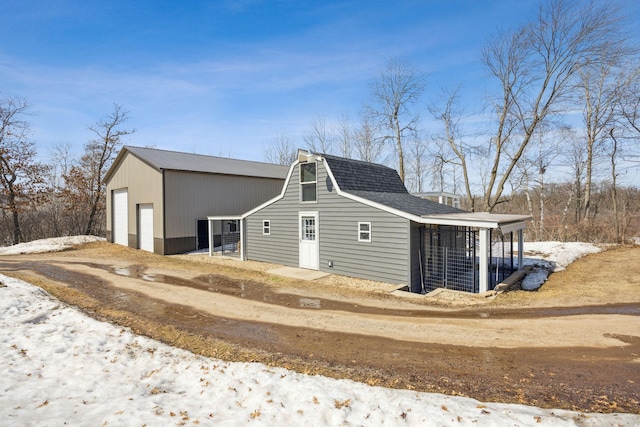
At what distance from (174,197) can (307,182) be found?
9257 millimetres

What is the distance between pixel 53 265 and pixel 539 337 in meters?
19.0

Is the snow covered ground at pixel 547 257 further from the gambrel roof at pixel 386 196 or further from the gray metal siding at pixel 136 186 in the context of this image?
the gray metal siding at pixel 136 186

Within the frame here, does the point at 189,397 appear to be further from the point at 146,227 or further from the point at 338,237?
the point at 146,227

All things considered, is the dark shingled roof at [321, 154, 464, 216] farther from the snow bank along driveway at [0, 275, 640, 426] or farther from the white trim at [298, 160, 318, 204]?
the snow bank along driveway at [0, 275, 640, 426]

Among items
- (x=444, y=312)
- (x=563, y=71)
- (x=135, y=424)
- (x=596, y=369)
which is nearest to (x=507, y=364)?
(x=596, y=369)

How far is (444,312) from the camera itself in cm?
881

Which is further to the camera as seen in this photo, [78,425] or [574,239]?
[574,239]

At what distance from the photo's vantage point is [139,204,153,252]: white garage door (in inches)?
810

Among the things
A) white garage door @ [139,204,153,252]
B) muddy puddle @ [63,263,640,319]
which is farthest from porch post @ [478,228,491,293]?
white garage door @ [139,204,153,252]

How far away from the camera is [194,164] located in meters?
22.0

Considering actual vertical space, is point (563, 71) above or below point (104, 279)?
above

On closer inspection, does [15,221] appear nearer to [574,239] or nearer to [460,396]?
[460,396]

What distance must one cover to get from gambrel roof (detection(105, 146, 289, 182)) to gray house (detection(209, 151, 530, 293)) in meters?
6.21

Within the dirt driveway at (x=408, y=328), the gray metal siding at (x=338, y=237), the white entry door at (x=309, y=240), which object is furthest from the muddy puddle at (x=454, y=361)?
the white entry door at (x=309, y=240)
